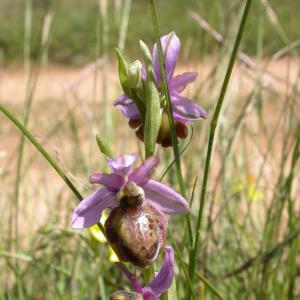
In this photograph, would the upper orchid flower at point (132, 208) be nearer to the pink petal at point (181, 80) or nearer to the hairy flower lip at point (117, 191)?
the hairy flower lip at point (117, 191)

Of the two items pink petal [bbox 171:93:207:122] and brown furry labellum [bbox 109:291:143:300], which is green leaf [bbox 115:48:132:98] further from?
brown furry labellum [bbox 109:291:143:300]

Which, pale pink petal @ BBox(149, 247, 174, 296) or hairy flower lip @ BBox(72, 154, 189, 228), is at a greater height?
hairy flower lip @ BBox(72, 154, 189, 228)

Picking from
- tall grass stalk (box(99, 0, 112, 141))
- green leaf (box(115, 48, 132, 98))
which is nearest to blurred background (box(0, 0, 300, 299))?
tall grass stalk (box(99, 0, 112, 141))

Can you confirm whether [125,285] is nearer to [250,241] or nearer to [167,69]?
[250,241]

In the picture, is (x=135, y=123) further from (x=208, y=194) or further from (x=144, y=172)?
(x=208, y=194)

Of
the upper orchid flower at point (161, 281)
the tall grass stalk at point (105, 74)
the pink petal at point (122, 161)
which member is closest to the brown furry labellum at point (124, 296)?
the upper orchid flower at point (161, 281)

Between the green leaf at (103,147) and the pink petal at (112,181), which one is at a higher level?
the green leaf at (103,147)

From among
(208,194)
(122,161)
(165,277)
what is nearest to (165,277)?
(165,277)
